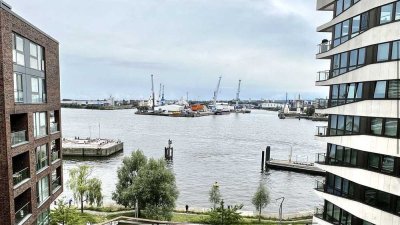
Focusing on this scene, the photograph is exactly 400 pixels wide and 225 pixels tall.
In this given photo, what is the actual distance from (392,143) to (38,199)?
22.9 m

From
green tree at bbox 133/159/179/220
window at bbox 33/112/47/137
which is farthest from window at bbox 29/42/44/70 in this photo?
green tree at bbox 133/159/179/220

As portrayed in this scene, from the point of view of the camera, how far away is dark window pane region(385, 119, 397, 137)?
18.4 meters

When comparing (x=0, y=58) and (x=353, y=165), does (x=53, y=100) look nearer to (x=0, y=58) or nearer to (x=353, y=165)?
(x=0, y=58)

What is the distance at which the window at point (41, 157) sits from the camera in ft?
81.5

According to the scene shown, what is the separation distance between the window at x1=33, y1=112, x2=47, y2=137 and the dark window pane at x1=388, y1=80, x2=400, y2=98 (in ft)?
72.1

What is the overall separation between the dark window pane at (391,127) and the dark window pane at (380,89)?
144cm

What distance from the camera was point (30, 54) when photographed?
2327 centimetres

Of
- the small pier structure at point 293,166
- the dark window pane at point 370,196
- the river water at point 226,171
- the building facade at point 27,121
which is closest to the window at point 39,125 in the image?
the building facade at point 27,121

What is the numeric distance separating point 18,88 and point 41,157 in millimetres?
6399

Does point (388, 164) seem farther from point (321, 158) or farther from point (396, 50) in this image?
point (321, 158)

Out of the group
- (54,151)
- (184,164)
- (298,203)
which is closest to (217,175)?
(184,164)

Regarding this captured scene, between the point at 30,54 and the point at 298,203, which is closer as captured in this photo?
the point at 30,54

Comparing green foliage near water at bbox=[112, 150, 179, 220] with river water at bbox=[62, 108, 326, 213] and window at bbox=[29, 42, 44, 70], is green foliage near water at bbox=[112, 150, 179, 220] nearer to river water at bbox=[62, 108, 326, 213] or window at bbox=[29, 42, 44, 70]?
river water at bbox=[62, 108, 326, 213]

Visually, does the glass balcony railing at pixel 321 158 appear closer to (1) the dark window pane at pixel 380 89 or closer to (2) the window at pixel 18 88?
(1) the dark window pane at pixel 380 89
